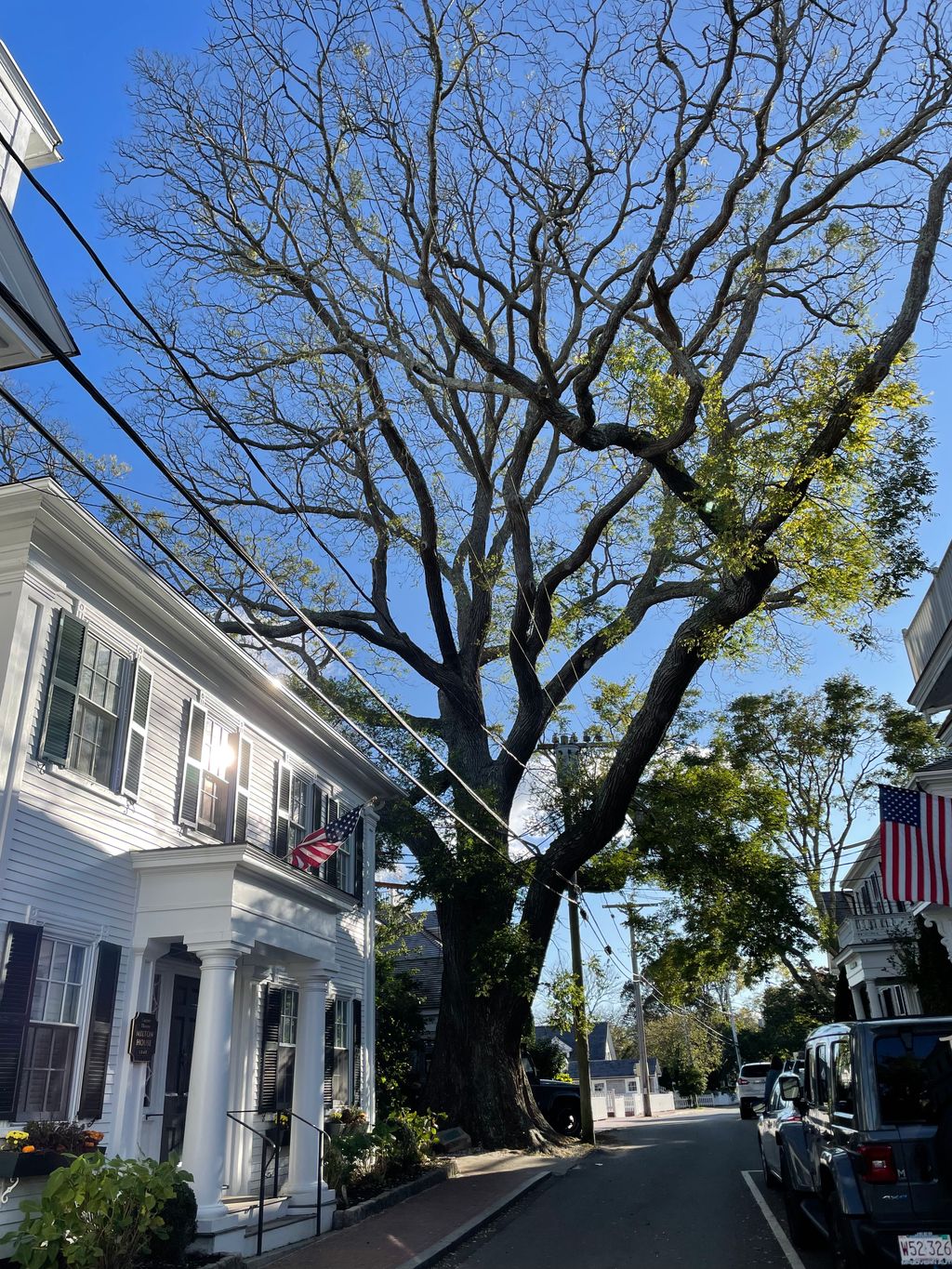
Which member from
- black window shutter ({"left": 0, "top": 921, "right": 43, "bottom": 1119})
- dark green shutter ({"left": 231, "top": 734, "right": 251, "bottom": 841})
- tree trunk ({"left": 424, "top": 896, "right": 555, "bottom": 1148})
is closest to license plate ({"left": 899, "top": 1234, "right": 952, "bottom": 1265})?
black window shutter ({"left": 0, "top": 921, "right": 43, "bottom": 1119})

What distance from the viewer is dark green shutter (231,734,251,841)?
43.7 feet

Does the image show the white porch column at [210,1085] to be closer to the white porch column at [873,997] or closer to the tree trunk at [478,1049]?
the tree trunk at [478,1049]

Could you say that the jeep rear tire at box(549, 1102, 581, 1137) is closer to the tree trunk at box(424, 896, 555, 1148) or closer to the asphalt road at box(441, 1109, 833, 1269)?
the tree trunk at box(424, 896, 555, 1148)

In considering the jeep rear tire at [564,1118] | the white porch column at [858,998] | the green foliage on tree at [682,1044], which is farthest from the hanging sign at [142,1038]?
the green foliage on tree at [682,1044]

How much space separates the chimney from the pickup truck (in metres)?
21.8

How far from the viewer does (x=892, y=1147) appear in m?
6.24

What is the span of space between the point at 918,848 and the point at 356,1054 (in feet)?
32.7

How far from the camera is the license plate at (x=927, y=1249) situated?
5992 millimetres

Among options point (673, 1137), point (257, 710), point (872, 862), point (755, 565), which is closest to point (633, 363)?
point (755, 565)

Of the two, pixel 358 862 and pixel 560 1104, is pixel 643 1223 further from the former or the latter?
pixel 560 1104

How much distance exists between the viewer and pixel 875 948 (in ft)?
99.7

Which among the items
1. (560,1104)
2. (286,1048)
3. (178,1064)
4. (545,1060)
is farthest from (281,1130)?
(545,1060)

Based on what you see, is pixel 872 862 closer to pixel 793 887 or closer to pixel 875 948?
pixel 875 948

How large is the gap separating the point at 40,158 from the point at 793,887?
21.1 m
